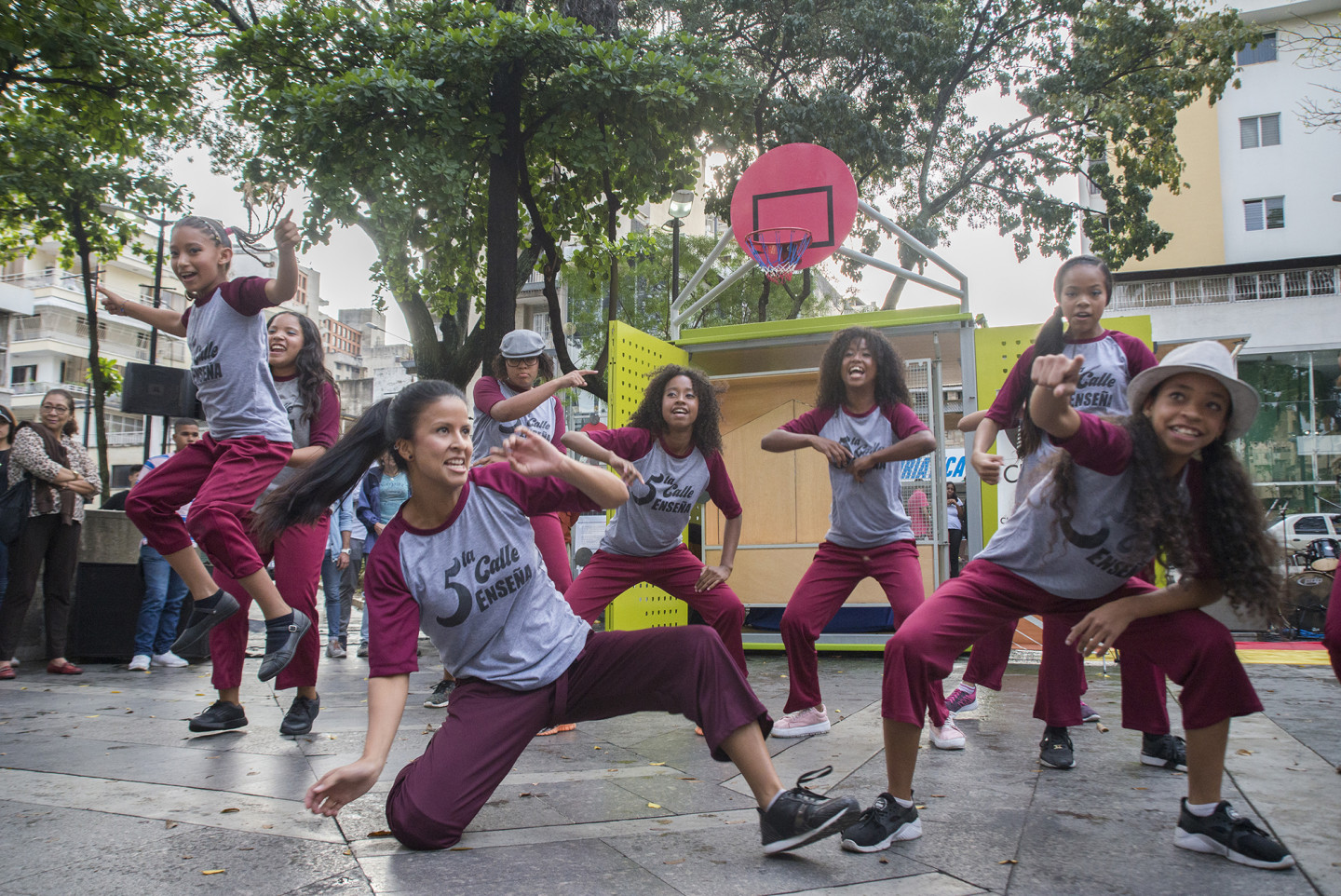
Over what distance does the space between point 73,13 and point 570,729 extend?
1038cm

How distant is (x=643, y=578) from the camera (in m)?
5.12

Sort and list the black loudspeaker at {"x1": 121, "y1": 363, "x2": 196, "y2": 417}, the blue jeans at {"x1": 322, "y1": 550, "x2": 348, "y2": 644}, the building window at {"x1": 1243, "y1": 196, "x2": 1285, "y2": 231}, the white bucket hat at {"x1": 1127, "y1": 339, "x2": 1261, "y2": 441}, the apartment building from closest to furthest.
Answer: the white bucket hat at {"x1": 1127, "y1": 339, "x2": 1261, "y2": 441} → the black loudspeaker at {"x1": 121, "y1": 363, "x2": 196, "y2": 417} → the blue jeans at {"x1": 322, "y1": 550, "x2": 348, "y2": 644} → the apartment building → the building window at {"x1": 1243, "y1": 196, "x2": 1285, "y2": 231}

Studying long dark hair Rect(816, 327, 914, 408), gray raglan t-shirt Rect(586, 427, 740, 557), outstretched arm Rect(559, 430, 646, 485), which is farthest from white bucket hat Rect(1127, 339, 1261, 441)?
gray raglan t-shirt Rect(586, 427, 740, 557)

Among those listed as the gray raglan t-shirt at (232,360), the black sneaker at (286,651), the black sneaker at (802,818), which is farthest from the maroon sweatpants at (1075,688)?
the gray raglan t-shirt at (232,360)

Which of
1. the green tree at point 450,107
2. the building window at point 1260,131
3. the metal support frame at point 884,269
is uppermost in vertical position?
the building window at point 1260,131

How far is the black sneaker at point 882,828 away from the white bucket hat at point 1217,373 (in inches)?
62.1

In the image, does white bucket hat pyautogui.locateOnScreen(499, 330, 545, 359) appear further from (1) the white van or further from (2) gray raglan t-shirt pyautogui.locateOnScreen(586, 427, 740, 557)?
(1) the white van

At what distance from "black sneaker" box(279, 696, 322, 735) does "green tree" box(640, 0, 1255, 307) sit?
15.2m

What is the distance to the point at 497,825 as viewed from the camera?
10.4 feet

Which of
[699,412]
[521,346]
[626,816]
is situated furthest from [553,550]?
[626,816]

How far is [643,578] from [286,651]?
189 centimetres

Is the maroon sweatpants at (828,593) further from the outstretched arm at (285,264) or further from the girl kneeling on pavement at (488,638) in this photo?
the outstretched arm at (285,264)

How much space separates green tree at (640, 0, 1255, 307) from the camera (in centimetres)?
1808

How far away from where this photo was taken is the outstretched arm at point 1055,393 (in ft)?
8.64
